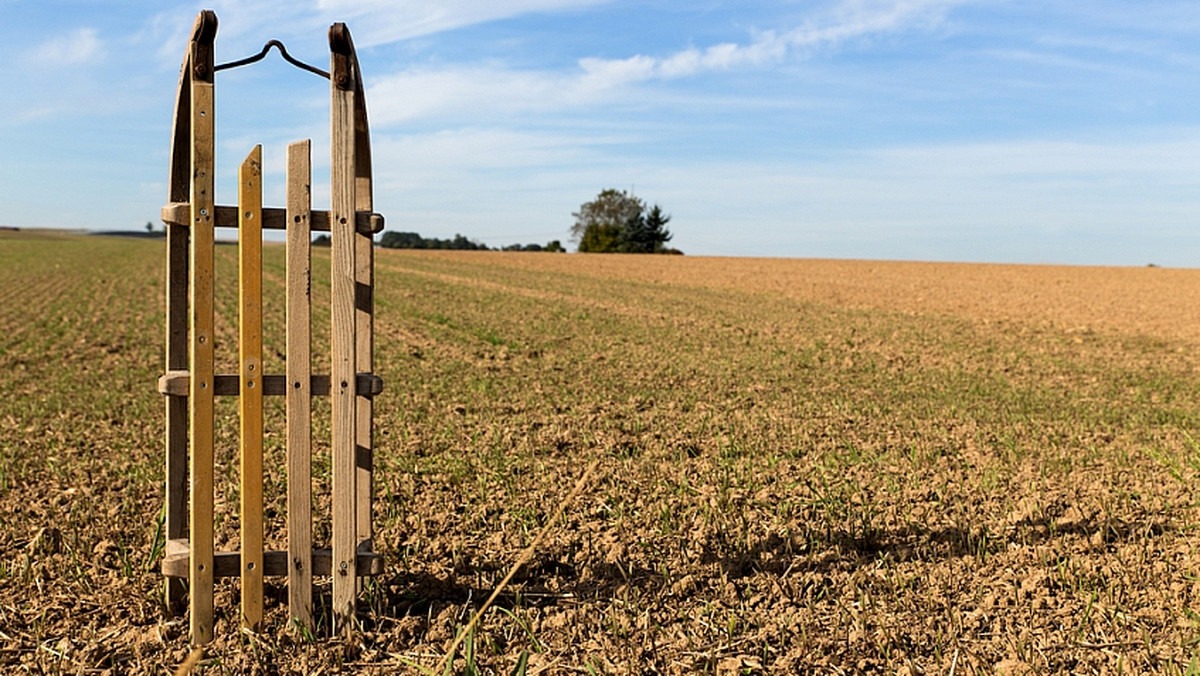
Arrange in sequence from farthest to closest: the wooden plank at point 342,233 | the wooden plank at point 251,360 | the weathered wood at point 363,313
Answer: the weathered wood at point 363,313
the wooden plank at point 342,233
the wooden plank at point 251,360

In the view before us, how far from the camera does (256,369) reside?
4133mm

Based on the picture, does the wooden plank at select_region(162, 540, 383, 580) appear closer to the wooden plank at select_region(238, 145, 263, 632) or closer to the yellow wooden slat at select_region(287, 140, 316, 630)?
the wooden plank at select_region(238, 145, 263, 632)

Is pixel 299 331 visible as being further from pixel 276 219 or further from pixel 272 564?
pixel 272 564

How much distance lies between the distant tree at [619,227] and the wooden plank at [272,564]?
278 feet

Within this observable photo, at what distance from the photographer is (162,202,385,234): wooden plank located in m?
4.12

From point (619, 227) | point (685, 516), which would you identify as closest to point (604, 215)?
point (619, 227)

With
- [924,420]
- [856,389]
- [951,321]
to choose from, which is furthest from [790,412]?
[951,321]

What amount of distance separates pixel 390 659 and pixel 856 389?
904cm

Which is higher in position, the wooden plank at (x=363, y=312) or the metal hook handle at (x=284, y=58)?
the metal hook handle at (x=284, y=58)

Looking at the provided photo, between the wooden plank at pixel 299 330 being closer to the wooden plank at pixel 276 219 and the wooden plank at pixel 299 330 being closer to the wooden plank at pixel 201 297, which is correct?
the wooden plank at pixel 276 219

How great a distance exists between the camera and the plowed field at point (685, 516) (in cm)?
439

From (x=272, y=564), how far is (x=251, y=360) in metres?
0.98

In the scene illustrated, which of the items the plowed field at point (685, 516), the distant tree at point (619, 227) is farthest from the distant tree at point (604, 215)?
the plowed field at point (685, 516)

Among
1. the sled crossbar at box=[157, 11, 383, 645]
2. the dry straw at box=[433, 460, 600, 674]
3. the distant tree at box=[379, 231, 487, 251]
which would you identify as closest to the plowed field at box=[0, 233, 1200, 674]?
the dry straw at box=[433, 460, 600, 674]
